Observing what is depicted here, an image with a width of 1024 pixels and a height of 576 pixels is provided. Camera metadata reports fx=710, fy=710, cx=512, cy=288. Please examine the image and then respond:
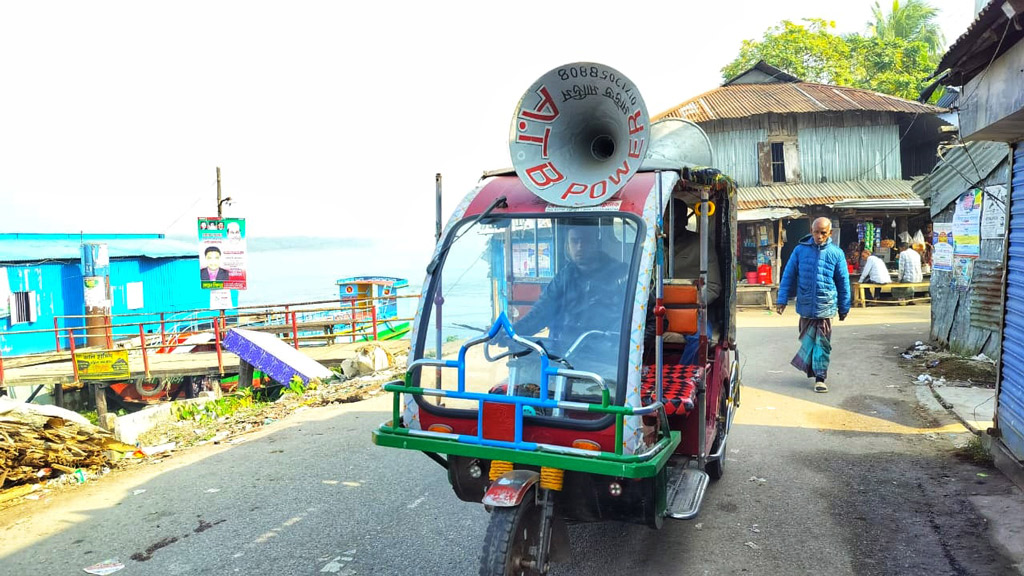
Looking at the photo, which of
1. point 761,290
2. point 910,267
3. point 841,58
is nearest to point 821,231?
point 761,290

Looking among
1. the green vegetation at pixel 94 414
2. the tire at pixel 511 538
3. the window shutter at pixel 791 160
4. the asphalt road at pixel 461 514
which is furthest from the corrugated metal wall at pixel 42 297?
the window shutter at pixel 791 160

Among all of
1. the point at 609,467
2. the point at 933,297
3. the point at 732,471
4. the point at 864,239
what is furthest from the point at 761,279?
the point at 609,467

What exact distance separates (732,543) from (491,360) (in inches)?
78.4

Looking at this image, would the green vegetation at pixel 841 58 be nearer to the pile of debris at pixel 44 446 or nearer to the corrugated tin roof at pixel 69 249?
the corrugated tin roof at pixel 69 249

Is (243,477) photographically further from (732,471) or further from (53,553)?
(732,471)

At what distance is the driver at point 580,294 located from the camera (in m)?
3.92

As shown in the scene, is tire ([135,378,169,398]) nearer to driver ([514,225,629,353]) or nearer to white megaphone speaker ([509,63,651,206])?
driver ([514,225,629,353])

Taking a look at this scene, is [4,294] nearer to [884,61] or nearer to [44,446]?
[44,446]

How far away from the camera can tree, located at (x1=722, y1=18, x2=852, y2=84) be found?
98.5ft

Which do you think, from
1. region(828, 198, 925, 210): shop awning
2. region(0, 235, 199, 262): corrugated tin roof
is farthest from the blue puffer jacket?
region(0, 235, 199, 262): corrugated tin roof

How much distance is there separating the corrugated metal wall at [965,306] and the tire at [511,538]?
307 inches

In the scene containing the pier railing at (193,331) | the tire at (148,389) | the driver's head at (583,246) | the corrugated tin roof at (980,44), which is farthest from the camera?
the tire at (148,389)

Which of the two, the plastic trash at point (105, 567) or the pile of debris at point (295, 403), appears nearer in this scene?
the plastic trash at point (105, 567)

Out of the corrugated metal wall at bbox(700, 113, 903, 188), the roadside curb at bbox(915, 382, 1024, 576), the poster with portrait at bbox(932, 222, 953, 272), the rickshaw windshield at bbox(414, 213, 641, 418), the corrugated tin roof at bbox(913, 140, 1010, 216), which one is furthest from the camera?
the corrugated metal wall at bbox(700, 113, 903, 188)
